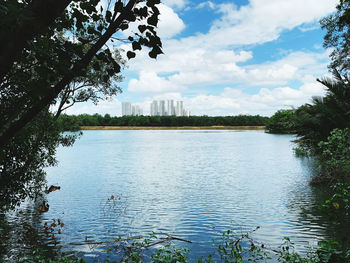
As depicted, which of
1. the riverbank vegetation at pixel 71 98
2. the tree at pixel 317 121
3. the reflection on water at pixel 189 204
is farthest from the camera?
the tree at pixel 317 121

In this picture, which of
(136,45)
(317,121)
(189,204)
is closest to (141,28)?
(136,45)

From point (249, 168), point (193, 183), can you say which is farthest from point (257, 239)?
point (249, 168)

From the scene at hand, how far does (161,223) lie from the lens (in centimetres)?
1599

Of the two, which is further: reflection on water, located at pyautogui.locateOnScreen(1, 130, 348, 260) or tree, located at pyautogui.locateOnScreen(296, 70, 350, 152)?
tree, located at pyautogui.locateOnScreen(296, 70, 350, 152)

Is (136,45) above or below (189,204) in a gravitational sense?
above

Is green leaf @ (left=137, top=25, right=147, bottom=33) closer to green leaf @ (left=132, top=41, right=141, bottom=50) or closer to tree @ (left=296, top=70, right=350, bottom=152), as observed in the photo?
green leaf @ (left=132, top=41, right=141, bottom=50)

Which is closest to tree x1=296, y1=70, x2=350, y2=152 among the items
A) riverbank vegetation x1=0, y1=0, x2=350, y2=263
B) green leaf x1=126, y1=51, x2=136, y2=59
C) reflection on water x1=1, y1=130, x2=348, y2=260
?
riverbank vegetation x1=0, y1=0, x2=350, y2=263

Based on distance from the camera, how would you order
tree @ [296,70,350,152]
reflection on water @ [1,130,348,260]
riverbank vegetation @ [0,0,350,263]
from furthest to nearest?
tree @ [296,70,350,152]
reflection on water @ [1,130,348,260]
riverbank vegetation @ [0,0,350,263]

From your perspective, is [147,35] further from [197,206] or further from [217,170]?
[217,170]

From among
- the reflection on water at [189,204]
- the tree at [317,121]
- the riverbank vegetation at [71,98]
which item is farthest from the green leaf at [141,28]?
the tree at [317,121]

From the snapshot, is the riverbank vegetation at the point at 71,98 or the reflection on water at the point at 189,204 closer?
the riverbank vegetation at the point at 71,98

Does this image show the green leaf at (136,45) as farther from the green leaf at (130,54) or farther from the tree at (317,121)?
the tree at (317,121)

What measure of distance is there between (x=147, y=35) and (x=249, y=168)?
33720mm

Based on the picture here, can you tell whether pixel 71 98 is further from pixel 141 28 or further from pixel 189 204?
pixel 141 28
